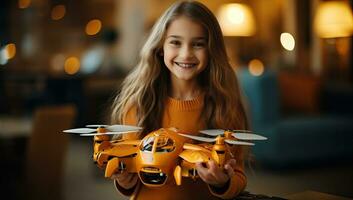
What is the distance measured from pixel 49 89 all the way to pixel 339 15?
3.69 feet

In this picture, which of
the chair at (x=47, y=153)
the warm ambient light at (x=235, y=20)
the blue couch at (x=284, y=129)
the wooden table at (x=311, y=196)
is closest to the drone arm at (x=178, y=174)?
the wooden table at (x=311, y=196)

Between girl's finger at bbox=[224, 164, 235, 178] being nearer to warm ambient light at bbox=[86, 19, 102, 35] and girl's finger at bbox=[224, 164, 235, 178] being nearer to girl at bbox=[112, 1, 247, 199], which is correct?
girl at bbox=[112, 1, 247, 199]

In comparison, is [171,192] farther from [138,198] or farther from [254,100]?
[254,100]

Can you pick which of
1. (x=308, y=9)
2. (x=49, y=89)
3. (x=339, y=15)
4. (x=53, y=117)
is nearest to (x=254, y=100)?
(x=339, y=15)

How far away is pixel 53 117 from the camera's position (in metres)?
0.78

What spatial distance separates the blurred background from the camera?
2.70 ft

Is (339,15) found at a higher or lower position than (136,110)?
higher

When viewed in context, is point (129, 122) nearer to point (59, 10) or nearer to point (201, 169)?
point (201, 169)

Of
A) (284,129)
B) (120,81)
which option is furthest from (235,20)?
(120,81)

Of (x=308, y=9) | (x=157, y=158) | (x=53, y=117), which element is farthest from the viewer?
(x=308, y=9)

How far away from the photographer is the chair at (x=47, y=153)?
2.52ft

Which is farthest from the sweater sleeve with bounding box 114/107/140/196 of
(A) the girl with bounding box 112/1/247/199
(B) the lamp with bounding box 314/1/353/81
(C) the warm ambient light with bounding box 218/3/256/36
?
(C) the warm ambient light with bounding box 218/3/256/36

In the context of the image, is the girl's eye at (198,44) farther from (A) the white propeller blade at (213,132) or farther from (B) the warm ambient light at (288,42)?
(B) the warm ambient light at (288,42)

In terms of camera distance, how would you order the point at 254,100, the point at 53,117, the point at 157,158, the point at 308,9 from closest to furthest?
the point at 157,158 < the point at 53,117 < the point at 254,100 < the point at 308,9
